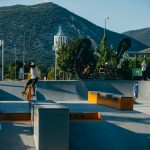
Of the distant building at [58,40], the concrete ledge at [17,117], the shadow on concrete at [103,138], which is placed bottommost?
the shadow on concrete at [103,138]

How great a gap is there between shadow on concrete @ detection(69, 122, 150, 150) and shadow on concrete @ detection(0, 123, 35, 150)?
3.76ft

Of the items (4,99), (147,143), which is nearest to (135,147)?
(147,143)

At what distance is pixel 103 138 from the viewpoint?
1434cm

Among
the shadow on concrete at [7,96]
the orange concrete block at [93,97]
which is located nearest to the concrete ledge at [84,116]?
the orange concrete block at [93,97]

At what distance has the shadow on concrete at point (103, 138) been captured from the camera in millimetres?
13766

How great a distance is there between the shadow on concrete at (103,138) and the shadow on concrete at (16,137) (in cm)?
115

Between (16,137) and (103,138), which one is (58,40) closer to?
(103,138)

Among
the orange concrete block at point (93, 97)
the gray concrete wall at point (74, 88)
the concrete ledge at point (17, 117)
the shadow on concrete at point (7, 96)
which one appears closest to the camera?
the concrete ledge at point (17, 117)

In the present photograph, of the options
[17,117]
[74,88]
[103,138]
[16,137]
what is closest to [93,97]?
[74,88]

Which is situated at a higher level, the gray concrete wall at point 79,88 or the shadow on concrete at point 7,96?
the gray concrete wall at point 79,88

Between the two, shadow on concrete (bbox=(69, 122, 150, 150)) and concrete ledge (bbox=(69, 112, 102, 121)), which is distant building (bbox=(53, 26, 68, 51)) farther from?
shadow on concrete (bbox=(69, 122, 150, 150))

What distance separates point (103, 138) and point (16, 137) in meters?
2.40

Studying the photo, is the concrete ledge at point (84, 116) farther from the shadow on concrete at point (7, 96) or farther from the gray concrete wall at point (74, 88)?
the shadow on concrete at point (7, 96)

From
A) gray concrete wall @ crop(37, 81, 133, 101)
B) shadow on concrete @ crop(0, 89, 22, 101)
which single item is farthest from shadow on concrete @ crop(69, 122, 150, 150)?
gray concrete wall @ crop(37, 81, 133, 101)
